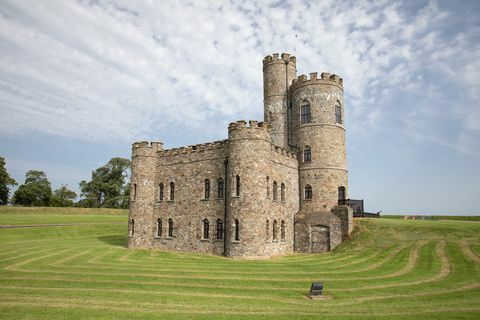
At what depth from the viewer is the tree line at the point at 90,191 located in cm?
8062

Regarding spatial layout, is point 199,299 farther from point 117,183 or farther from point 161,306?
point 117,183

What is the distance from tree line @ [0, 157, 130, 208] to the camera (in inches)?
3174

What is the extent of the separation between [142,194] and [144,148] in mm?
4804

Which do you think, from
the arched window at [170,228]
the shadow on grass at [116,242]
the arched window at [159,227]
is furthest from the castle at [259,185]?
the shadow on grass at [116,242]

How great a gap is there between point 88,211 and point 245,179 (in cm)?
4845

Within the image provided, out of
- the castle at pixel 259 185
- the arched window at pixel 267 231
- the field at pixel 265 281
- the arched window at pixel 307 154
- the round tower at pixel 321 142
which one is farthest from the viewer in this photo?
the arched window at pixel 307 154

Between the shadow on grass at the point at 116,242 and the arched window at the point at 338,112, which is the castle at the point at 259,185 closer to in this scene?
the arched window at the point at 338,112

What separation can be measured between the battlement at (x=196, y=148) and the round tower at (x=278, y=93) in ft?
29.5

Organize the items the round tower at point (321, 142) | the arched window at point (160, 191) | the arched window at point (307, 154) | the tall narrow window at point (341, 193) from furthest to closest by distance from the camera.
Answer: the arched window at point (160, 191), the arched window at point (307, 154), the tall narrow window at point (341, 193), the round tower at point (321, 142)

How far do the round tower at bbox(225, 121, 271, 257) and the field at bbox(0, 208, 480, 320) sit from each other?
2.00m

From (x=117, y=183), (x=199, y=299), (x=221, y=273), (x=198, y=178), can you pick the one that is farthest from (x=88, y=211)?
(x=199, y=299)

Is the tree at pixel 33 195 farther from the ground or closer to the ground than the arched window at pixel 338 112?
closer to the ground

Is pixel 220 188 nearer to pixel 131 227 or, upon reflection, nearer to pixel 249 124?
pixel 249 124

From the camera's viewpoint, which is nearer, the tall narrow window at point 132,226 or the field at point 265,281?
the field at point 265,281
